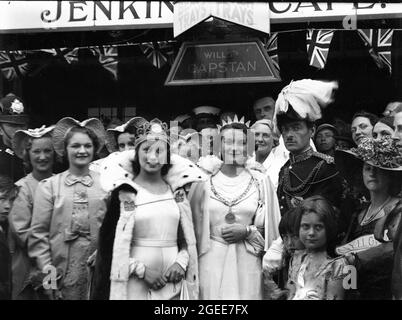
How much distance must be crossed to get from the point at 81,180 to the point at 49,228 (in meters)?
0.42

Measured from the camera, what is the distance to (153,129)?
19.6ft

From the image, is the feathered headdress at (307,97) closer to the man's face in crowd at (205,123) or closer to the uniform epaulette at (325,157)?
the uniform epaulette at (325,157)

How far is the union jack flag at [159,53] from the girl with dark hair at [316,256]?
142cm

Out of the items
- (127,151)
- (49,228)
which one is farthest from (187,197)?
(49,228)

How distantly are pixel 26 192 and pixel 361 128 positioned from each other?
8.07 ft

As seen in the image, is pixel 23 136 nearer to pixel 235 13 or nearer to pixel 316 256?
pixel 235 13

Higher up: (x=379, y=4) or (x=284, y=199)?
(x=379, y=4)

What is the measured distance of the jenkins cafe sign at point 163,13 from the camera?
5.91 m

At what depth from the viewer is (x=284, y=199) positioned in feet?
19.5

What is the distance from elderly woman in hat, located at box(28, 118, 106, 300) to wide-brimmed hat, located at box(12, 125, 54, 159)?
9 cm

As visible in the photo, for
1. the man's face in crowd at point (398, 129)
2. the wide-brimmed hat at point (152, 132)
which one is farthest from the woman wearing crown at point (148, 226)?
the man's face in crowd at point (398, 129)

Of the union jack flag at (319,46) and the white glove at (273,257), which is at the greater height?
the union jack flag at (319,46)
